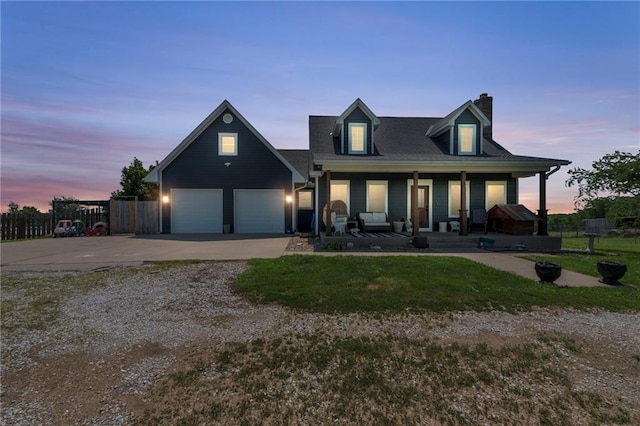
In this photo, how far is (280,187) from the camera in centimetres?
1600

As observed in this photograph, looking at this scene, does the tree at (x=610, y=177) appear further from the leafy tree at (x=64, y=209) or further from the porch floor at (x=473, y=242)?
the leafy tree at (x=64, y=209)

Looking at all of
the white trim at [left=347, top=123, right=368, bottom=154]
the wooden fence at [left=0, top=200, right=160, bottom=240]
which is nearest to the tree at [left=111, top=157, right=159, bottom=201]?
the wooden fence at [left=0, top=200, right=160, bottom=240]

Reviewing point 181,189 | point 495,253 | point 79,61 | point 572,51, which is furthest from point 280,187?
point 572,51

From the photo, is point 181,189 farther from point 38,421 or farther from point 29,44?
point 38,421

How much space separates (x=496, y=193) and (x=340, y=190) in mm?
8021

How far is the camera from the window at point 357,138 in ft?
47.2

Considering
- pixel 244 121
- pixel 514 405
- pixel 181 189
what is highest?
pixel 244 121

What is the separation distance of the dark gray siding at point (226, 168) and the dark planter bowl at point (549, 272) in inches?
478

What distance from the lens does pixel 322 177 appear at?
549 inches

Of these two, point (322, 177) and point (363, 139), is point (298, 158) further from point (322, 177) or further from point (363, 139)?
point (363, 139)

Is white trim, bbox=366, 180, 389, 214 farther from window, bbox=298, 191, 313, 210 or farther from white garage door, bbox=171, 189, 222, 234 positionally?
white garage door, bbox=171, 189, 222, 234

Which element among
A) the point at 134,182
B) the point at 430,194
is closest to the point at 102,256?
the point at 430,194

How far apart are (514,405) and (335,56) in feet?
41.1

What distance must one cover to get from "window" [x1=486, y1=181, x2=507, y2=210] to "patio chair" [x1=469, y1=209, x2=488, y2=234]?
1342 millimetres
